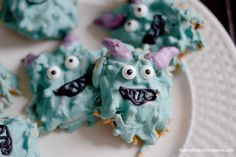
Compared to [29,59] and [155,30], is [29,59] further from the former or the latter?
[155,30]

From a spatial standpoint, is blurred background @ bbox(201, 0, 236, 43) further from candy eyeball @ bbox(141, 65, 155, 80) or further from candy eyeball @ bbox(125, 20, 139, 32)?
candy eyeball @ bbox(141, 65, 155, 80)

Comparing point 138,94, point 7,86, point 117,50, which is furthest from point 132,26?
point 7,86

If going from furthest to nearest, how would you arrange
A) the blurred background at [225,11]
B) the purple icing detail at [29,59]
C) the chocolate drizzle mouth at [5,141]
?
1. the blurred background at [225,11]
2. the purple icing detail at [29,59]
3. the chocolate drizzle mouth at [5,141]

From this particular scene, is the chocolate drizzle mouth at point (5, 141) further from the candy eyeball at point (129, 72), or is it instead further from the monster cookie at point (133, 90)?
the candy eyeball at point (129, 72)

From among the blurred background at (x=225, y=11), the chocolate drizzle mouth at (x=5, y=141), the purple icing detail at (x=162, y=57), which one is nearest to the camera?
the chocolate drizzle mouth at (x=5, y=141)

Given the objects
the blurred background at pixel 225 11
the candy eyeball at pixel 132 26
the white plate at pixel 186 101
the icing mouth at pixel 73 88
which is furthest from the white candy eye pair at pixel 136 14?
the blurred background at pixel 225 11

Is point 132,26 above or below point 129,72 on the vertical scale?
above
